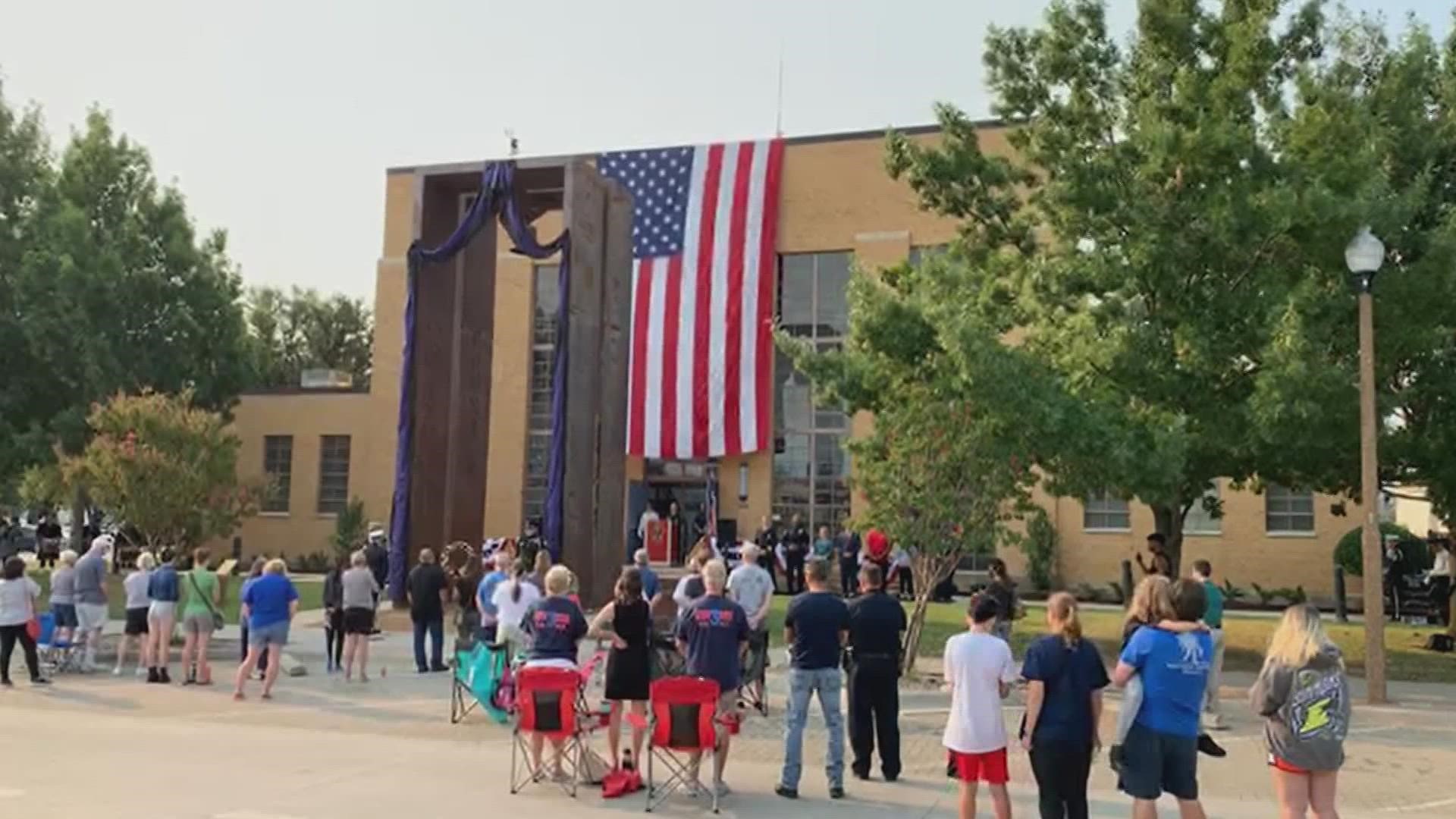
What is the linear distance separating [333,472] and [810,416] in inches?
599

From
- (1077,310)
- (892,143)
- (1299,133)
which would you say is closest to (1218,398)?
(1077,310)

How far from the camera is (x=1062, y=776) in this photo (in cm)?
719

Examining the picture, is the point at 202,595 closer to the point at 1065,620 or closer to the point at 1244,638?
the point at 1065,620

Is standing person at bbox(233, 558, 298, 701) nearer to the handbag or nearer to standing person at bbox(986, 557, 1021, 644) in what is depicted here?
the handbag

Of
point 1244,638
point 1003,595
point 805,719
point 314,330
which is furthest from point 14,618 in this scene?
point 314,330

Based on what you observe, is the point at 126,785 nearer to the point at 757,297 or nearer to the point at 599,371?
the point at 599,371

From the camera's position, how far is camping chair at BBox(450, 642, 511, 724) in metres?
12.3

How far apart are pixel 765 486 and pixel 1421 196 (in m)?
18.9

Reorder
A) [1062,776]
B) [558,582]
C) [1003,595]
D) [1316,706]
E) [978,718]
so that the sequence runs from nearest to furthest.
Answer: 1. [1316,706]
2. [1062,776]
3. [978,718]
4. [558,582]
5. [1003,595]

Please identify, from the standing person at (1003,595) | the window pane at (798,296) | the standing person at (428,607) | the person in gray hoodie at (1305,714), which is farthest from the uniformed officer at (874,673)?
the window pane at (798,296)

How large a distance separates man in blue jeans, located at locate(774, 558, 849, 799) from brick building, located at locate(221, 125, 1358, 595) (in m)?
15.7

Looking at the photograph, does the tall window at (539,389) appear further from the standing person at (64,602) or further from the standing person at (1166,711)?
the standing person at (1166,711)

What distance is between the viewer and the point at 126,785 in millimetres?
9273

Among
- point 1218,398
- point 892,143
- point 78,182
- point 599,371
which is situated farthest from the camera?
point 78,182
